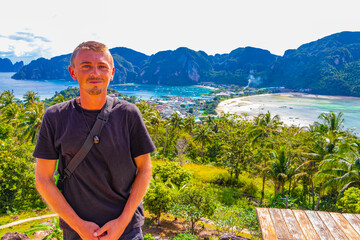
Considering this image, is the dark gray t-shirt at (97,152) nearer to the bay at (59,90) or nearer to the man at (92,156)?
the man at (92,156)

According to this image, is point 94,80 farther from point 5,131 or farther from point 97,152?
point 5,131

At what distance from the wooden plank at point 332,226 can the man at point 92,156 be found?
8.60 ft

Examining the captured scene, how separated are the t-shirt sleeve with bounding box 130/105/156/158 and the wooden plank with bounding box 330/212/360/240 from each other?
284 centimetres

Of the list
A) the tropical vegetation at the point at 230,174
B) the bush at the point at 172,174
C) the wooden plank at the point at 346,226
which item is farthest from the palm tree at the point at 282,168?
the wooden plank at the point at 346,226

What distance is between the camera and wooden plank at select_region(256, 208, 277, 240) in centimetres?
279

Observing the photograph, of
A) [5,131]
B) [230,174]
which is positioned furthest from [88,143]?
[230,174]

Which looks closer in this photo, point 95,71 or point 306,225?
point 95,71

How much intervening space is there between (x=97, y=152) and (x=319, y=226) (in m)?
3.01

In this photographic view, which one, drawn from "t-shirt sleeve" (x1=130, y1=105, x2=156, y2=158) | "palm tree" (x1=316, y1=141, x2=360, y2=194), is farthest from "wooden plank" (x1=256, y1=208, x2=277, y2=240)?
"palm tree" (x1=316, y1=141, x2=360, y2=194)

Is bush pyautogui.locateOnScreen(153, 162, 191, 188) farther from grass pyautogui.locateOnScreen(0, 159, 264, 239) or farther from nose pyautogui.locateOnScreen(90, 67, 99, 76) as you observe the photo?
nose pyautogui.locateOnScreen(90, 67, 99, 76)

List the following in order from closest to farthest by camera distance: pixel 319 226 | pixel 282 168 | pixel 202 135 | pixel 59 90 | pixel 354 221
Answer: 1. pixel 319 226
2. pixel 354 221
3. pixel 282 168
4. pixel 202 135
5. pixel 59 90

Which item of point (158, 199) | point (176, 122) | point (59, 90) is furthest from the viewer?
point (59, 90)

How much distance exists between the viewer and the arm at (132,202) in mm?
1568

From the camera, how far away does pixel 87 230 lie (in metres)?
1.55
